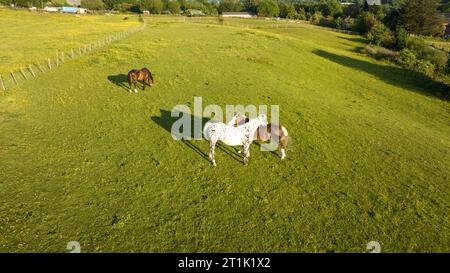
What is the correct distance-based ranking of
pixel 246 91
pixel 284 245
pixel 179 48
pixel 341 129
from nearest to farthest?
pixel 284 245 < pixel 341 129 < pixel 246 91 < pixel 179 48

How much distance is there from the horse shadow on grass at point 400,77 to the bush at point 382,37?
97.8 ft

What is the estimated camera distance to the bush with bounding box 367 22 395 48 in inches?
2717

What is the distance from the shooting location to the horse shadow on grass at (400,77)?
33156mm

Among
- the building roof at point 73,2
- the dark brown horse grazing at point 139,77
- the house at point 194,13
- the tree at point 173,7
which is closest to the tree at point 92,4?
the building roof at point 73,2

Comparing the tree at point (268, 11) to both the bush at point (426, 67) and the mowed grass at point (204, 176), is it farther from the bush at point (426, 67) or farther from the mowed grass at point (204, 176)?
the mowed grass at point (204, 176)

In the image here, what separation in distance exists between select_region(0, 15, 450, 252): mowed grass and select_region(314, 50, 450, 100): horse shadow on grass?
963 centimetres

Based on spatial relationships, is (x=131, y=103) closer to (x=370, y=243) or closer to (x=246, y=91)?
(x=246, y=91)

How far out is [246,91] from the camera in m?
24.5

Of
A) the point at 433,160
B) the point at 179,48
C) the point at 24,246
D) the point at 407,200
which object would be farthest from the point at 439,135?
the point at 179,48

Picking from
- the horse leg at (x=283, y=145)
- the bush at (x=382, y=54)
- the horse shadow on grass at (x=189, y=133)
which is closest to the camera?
the horse leg at (x=283, y=145)

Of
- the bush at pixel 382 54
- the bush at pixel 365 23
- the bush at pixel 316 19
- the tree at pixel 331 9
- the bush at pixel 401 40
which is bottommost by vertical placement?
the bush at pixel 382 54

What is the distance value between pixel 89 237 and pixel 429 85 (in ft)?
137

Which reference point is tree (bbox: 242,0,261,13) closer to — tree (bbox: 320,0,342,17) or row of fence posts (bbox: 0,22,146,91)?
tree (bbox: 320,0,342,17)

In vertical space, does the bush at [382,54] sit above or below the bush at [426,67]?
above
